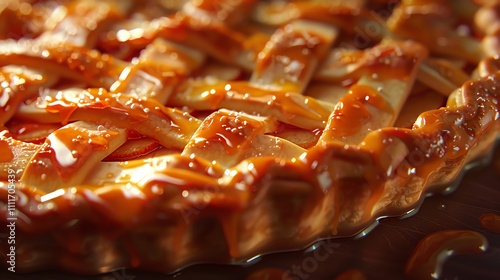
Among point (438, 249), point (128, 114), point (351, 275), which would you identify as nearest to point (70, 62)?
point (128, 114)

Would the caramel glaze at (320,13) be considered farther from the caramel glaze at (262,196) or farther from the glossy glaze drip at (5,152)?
the glossy glaze drip at (5,152)

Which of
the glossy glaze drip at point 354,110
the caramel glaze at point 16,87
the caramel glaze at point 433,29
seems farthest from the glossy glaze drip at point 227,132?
the caramel glaze at point 433,29

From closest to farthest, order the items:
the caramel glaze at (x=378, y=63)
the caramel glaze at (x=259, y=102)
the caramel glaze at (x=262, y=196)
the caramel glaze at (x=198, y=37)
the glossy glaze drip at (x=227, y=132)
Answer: the caramel glaze at (x=262, y=196), the glossy glaze drip at (x=227, y=132), the caramel glaze at (x=259, y=102), the caramel glaze at (x=378, y=63), the caramel glaze at (x=198, y=37)

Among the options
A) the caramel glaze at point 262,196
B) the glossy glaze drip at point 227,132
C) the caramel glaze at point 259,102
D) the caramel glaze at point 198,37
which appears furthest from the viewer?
the caramel glaze at point 198,37

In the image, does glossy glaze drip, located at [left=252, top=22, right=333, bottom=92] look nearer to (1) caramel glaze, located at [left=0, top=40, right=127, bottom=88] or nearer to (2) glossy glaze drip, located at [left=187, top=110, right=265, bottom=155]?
(2) glossy glaze drip, located at [left=187, top=110, right=265, bottom=155]

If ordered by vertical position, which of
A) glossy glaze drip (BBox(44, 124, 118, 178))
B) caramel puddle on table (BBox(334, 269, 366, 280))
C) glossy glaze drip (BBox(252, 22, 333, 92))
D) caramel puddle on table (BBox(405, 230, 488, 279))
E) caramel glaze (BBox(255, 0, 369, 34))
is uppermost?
caramel glaze (BBox(255, 0, 369, 34))

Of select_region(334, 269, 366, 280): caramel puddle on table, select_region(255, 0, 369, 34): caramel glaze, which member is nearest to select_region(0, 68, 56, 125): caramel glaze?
select_region(255, 0, 369, 34): caramel glaze

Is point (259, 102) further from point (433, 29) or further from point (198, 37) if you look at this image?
point (433, 29)
